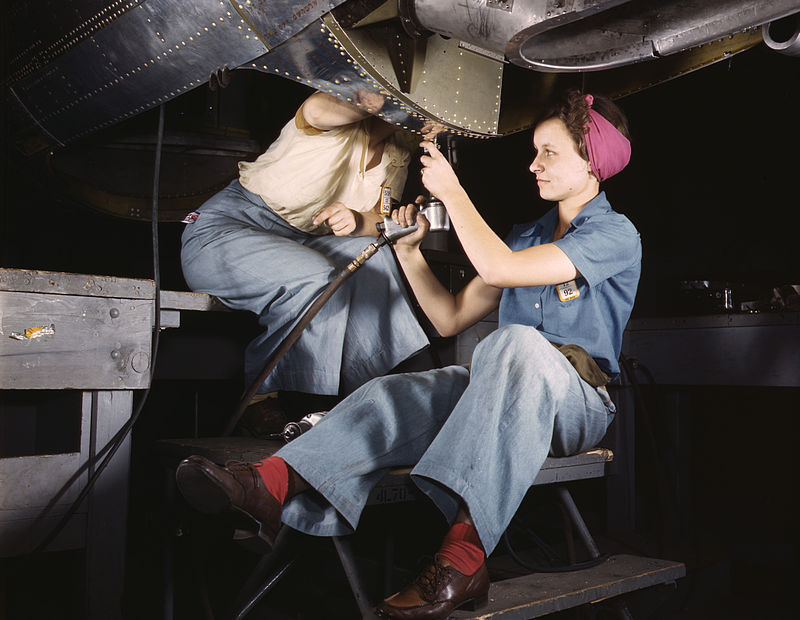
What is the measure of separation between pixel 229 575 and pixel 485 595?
5.07ft

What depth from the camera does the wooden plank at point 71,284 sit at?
1.38m

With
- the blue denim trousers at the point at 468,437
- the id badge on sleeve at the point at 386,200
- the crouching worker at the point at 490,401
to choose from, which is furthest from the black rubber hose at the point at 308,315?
the blue denim trousers at the point at 468,437

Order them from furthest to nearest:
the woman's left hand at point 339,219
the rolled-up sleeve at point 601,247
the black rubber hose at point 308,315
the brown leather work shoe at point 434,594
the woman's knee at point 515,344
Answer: the woman's left hand at point 339,219 < the black rubber hose at point 308,315 < the rolled-up sleeve at point 601,247 < the woman's knee at point 515,344 < the brown leather work shoe at point 434,594

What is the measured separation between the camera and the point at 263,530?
4.00ft

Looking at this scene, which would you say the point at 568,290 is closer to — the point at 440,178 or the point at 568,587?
the point at 440,178

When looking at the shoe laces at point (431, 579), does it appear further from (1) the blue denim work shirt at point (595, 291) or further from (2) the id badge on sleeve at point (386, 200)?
(2) the id badge on sleeve at point (386, 200)

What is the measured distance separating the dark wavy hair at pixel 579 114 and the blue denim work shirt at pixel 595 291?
15cm

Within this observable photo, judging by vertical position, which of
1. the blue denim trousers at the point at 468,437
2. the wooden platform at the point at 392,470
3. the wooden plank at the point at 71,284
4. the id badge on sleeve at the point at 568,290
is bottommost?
the wooden platform at the point at 392,470

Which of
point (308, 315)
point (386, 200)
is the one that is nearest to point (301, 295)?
point (308, 315)

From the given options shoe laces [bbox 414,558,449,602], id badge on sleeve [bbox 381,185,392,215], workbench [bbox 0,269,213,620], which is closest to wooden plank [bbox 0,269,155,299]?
workbench [bbox 0,269,213,620]

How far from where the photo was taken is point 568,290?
1.60 m

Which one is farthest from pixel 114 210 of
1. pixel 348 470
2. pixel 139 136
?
pixel 348 470

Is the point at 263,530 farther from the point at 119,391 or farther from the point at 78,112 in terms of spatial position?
the point at 78,112

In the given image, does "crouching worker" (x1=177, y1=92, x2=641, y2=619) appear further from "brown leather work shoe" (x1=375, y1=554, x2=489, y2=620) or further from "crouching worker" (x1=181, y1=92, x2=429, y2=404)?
"crouching worker" (x1=181, y1=92, x2=429, y2=404)
